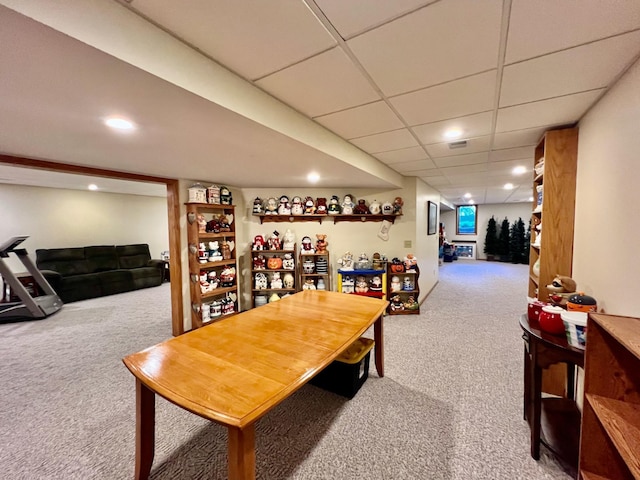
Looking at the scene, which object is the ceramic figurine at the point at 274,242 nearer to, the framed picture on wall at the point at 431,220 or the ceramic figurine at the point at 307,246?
the ceramic figurine at the point at 307,246

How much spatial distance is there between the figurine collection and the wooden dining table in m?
2.32

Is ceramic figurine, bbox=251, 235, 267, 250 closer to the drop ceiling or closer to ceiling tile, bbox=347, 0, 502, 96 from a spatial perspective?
the drop ceiling

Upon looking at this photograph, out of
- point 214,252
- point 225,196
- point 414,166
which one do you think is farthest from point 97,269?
point 414,166

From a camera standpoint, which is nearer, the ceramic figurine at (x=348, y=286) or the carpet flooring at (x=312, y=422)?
the carpet flooring at (x=312, y=422)

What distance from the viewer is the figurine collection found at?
4.12 meters

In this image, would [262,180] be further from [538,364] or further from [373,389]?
[538,364]

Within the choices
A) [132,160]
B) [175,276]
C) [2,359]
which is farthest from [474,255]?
[2,359]

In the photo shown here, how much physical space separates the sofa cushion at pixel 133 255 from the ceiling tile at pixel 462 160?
21.7 feet

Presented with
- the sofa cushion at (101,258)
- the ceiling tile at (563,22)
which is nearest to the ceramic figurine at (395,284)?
the ceiling tile at (563,22)

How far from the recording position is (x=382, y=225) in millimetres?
4234

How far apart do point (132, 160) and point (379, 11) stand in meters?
2.51

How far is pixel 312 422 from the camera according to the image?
6.04ft

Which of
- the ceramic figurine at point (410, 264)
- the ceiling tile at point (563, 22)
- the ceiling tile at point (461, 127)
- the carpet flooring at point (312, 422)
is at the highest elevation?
the ceiling tile at point (461, 127)

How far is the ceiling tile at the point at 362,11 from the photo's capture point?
3.08 ft
